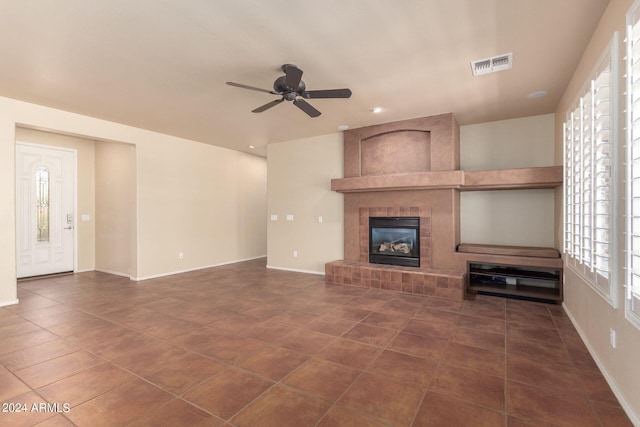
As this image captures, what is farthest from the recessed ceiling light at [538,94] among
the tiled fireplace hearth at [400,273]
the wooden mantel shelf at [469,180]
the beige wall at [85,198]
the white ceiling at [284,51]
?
the beige wall at [85,198]

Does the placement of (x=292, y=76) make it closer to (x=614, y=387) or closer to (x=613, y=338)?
(x=613, y=338)

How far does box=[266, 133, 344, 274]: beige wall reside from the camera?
5.98m

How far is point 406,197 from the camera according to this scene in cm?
523

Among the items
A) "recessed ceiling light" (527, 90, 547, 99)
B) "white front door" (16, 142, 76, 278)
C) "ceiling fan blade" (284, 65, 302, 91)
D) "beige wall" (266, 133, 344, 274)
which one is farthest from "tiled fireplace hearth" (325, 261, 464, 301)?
"white front door" (16, 142, 76, 278)

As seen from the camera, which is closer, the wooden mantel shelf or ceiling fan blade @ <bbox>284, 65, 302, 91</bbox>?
ceiling fan blade @ <bbox>284, 65, 302, 91</bbox>

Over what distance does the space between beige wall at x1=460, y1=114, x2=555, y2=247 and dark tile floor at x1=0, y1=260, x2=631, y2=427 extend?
1339 millimetres

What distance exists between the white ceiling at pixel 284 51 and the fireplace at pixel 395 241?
73.3 inches

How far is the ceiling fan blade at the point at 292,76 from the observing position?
296 cm

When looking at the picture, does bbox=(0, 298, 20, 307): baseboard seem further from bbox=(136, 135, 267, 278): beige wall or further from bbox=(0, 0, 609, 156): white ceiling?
bbox=(0, 0, 609, 156): white ceiling

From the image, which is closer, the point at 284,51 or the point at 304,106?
the point at 284,51

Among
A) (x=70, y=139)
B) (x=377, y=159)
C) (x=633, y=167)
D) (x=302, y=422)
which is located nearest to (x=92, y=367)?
(x=302, y=422)

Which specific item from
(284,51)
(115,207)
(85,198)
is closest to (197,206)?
(115,207)

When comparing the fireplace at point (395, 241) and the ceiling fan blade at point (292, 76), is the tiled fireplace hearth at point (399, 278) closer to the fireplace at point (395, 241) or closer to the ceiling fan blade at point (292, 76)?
the fireplace at point (395, 241)

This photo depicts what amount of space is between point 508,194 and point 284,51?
13.9ft
